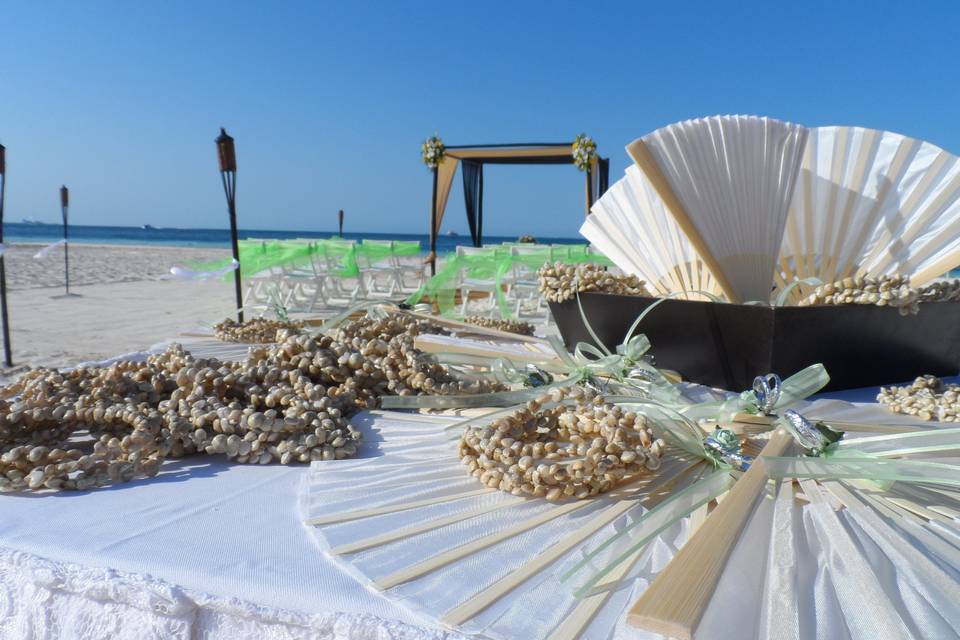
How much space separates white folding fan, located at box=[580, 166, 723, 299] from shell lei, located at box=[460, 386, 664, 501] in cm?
50

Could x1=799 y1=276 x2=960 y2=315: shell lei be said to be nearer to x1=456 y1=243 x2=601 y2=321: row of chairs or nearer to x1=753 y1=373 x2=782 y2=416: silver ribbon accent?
x1=753 y1=373 x2=782 y2=416: silver ribbon accent

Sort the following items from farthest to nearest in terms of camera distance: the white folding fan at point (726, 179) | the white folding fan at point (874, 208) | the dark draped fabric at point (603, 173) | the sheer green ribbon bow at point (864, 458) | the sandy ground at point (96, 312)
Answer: the dark draped fabric at point (603, 173)
the sandy ground at point (96, 312)
the white folding fan at point (874, 208)
the white folding fan at point (726, 179)
the sheer green ribbon bow at point (864, 458)

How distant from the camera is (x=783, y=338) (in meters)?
0.79

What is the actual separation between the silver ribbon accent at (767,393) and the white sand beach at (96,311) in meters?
1.42

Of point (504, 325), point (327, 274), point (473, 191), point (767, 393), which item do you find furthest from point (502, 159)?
point (767, 393)

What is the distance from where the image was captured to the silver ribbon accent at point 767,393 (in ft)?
Answer: 1.87

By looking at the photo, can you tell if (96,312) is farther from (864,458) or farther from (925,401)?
(864,458)

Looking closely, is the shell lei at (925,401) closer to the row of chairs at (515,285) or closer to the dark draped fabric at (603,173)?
the row of chairs at (515,285)

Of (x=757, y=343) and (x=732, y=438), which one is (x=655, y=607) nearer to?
(x=732, y=438)

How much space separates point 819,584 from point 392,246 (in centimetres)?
869

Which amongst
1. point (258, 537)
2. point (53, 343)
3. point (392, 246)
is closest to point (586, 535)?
point (258, 537)

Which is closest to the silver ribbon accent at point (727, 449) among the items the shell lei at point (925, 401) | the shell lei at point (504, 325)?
the shell lei at point (925, 401)

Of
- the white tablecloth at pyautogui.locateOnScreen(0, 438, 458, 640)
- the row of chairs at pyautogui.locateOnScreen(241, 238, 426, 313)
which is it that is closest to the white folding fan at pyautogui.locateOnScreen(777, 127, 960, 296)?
the white tablecloth at pyautogui.locateOnScreen(0, 438, 458, 640)

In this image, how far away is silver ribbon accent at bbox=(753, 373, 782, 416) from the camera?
570 millimetres
